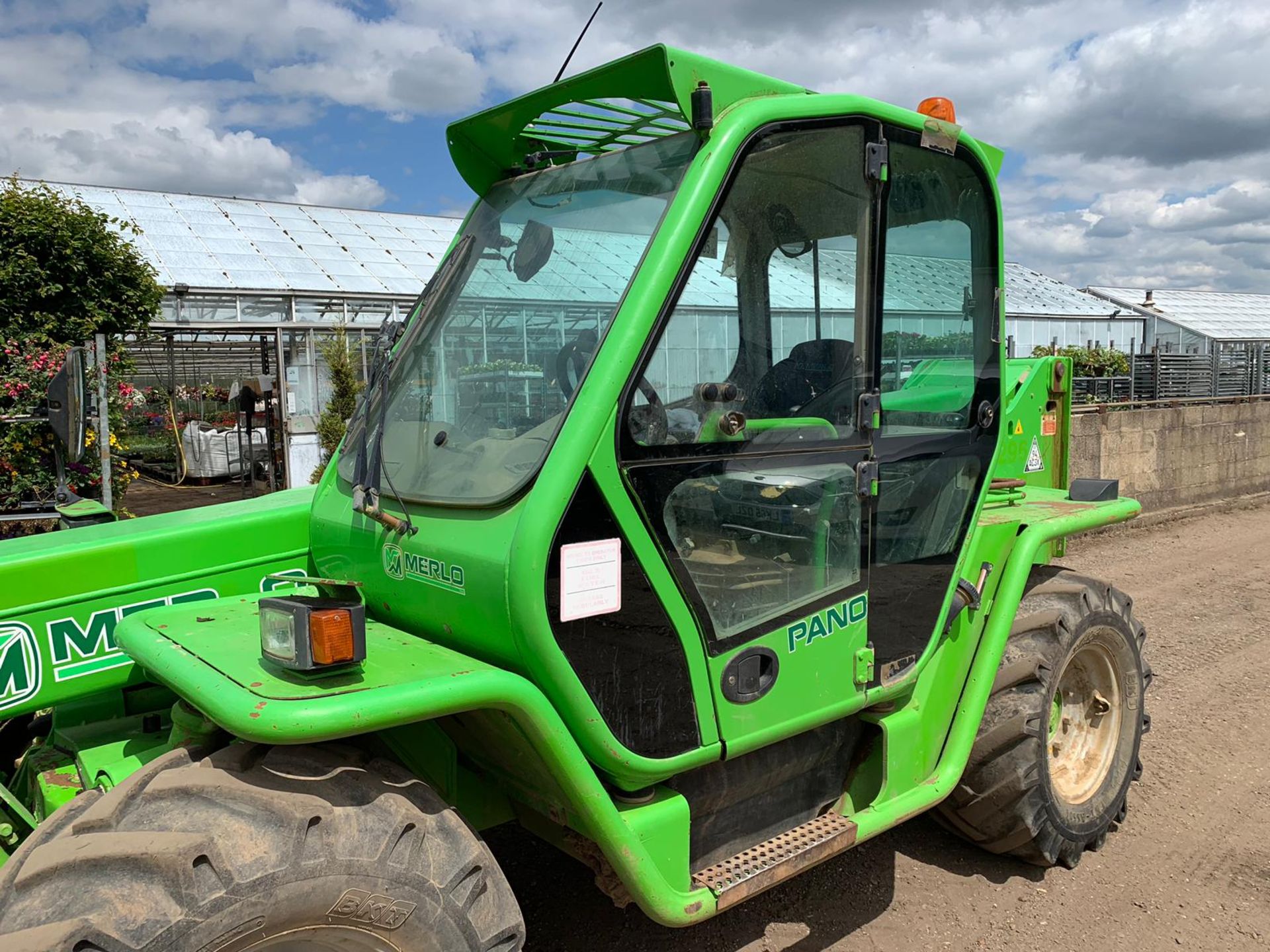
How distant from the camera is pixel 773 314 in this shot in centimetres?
267

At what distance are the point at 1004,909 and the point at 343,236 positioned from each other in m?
15.6

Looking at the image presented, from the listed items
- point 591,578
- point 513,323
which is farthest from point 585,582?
point 513,323

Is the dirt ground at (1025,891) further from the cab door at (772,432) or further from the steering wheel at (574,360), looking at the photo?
the steering wheel at (574,360)

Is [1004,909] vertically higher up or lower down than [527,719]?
lower down

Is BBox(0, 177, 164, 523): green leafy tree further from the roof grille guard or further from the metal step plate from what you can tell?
the metal step plate

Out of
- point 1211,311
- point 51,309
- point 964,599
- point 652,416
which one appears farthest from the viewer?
point 1211,311

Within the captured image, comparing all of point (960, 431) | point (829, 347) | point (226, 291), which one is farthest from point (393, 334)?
point (226, 291)

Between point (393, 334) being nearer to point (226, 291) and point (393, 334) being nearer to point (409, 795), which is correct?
point (409, 795)

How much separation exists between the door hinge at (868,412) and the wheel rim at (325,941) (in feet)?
5.76

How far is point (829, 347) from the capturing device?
2.72 m

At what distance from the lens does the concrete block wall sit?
10242 millimetres

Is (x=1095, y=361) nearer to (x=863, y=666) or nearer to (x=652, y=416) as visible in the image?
(x=863, y=666)

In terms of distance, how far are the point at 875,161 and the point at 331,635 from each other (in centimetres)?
190

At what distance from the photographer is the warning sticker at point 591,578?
216cm
